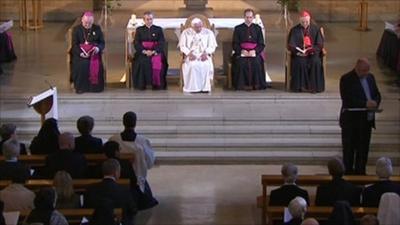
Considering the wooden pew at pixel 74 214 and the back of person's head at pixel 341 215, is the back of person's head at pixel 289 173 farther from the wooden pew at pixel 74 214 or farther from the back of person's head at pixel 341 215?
the wooden pew at pixel 74 214

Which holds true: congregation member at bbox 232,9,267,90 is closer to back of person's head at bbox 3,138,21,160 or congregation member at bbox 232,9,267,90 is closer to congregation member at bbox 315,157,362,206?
congregation member at bbox 315,157,362,206

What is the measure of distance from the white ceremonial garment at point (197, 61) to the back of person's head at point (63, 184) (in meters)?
5.90

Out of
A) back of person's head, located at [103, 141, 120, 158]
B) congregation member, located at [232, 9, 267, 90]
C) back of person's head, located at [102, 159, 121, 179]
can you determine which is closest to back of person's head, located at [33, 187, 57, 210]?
back of person's head, located at [102, 159, 121, 179]

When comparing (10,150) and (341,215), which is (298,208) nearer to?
(341,215)

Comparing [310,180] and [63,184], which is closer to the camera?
[63,184]

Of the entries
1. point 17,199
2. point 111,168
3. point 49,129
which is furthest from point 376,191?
point 49,129

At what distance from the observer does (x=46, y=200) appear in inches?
313

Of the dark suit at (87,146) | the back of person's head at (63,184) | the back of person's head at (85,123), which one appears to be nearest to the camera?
the back of person's head at (63,184)

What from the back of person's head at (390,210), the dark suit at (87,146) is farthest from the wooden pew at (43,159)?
the back of person's head at (390,210)

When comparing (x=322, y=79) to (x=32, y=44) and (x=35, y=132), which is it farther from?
(x=32, y=44)

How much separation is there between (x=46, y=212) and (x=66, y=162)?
5.77 ft

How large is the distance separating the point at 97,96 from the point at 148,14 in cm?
140

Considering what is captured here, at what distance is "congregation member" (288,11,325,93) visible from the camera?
47.0ft

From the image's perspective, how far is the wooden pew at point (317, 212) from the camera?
8.66m
